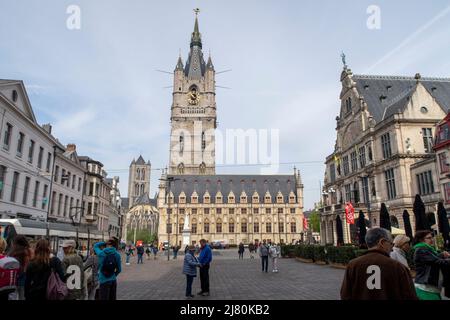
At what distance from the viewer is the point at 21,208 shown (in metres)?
25.8

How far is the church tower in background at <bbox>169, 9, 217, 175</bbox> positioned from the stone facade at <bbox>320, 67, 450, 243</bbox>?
174ft

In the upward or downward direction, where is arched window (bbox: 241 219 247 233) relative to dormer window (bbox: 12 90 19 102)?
downward

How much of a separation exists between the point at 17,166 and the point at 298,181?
77727 mm

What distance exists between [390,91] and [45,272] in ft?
168

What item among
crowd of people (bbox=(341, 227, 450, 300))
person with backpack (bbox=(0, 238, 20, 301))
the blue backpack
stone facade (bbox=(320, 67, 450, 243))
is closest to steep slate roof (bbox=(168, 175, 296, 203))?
stone facade (bbox=(320, 67, 450, 243))

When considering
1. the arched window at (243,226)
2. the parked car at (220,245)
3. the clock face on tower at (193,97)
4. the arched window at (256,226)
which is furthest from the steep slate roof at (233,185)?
the clock face on tower at (193,97)

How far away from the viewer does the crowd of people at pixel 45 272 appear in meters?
4.58

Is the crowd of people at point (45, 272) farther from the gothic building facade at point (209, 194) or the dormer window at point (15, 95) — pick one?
the gothic building facade at point (209, 194)

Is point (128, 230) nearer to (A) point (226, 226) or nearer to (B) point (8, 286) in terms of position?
(A) point (226, 226)

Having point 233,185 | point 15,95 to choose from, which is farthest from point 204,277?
point 233,185

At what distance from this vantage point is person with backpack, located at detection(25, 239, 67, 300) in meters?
4.71

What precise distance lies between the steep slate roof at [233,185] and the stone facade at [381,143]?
38.4 m

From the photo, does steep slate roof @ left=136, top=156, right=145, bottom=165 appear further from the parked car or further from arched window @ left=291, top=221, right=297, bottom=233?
arched window @ left=291, top=221, right=297, bottom=233

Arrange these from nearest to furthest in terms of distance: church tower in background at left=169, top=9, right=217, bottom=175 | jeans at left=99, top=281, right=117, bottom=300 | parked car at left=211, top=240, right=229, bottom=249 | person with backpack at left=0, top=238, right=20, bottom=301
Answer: person with backpack at left=0, top=238, right=20, bottom=301 < jeans at left=99, top=281, right=117, bottom=300 < parked car at left=211, top=240, right=229, bottom=249 < church tower in background at left=169, top=9, right=217, bottom=175
